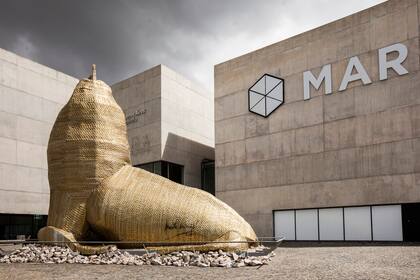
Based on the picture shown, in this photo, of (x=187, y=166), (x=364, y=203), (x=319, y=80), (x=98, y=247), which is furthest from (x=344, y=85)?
(x=98, y=247)

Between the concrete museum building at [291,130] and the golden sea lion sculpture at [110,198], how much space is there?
1564cm

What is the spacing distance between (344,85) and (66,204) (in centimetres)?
1920

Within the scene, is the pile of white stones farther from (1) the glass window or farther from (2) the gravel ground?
(1) the glass window

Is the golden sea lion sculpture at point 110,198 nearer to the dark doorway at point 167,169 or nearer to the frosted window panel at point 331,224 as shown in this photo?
the frosted window panel at point 331,224

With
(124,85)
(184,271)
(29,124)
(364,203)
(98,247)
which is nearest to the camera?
(184,271)

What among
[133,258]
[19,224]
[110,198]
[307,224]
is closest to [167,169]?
[19,224]

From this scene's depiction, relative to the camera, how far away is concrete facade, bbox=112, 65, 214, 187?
128ft

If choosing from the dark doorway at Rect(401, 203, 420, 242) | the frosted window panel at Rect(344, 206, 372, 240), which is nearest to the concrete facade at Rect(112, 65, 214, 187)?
the frosted window panel at Rect(344, 206, 372, 240)

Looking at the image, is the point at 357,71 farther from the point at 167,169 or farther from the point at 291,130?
the point at 167,169

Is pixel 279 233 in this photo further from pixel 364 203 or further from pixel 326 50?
pixel 326 50

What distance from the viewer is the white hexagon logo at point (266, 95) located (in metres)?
32.2

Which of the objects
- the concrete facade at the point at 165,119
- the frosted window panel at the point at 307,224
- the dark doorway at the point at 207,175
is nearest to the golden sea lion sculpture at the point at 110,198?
the frosted window panel at the point at 307,224

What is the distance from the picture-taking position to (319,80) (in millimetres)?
30109

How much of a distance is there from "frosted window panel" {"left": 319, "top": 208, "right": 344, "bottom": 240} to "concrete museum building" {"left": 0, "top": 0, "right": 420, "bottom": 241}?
0.20 feet
